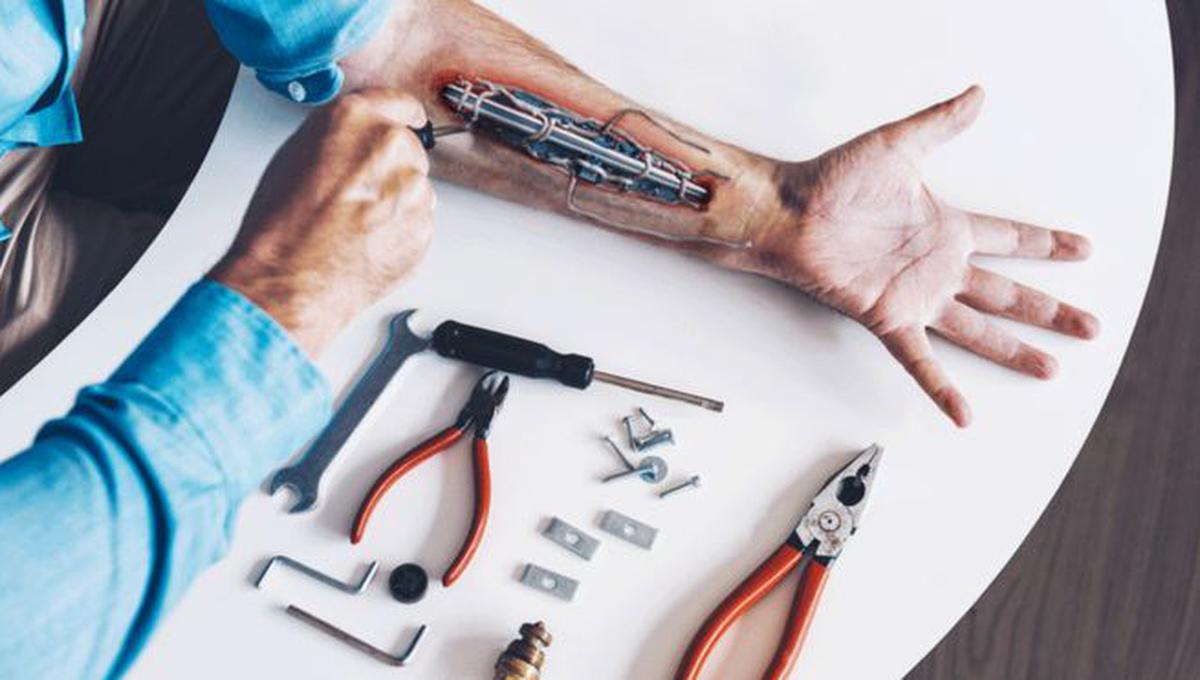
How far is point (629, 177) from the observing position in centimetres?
95

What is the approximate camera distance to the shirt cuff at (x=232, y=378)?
0.64 meters

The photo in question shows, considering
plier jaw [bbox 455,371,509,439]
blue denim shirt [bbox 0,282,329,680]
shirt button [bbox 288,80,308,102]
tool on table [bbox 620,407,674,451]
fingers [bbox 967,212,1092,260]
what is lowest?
blue denim shirt [bbox 0,282,329,680]

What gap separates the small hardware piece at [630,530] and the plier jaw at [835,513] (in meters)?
0.11

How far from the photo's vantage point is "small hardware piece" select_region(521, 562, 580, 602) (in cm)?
87

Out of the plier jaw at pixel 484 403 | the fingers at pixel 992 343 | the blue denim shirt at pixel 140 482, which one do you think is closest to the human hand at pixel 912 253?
the fingers at pixel 992 343

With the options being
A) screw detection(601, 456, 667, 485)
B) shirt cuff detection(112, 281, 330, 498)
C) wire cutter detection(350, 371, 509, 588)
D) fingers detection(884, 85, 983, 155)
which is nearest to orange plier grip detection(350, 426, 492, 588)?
wire cutter detection(350, 371, 509, 588)

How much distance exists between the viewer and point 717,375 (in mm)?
915

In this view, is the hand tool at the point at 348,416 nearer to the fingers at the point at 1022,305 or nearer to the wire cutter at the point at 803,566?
the wire cutter at the point at 803,566

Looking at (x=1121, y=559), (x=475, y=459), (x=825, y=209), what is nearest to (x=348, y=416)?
(x=475, y=459)

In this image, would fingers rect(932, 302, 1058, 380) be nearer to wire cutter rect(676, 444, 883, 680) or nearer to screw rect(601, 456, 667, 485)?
wire cutter rect(676, 444, 883, 680)

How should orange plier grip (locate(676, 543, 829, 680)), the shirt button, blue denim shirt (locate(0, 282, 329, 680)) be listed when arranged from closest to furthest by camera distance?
blue denim shirt (locate(0, 282, 329, 680))
orange plier grip (locate(676, 543, 829, 680))
the shirt button

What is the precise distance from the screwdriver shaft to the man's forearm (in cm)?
14

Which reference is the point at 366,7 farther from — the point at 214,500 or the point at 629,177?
the point at 214,500

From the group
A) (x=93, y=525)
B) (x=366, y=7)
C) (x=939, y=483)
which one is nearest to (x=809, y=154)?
(x=939, y=483)
